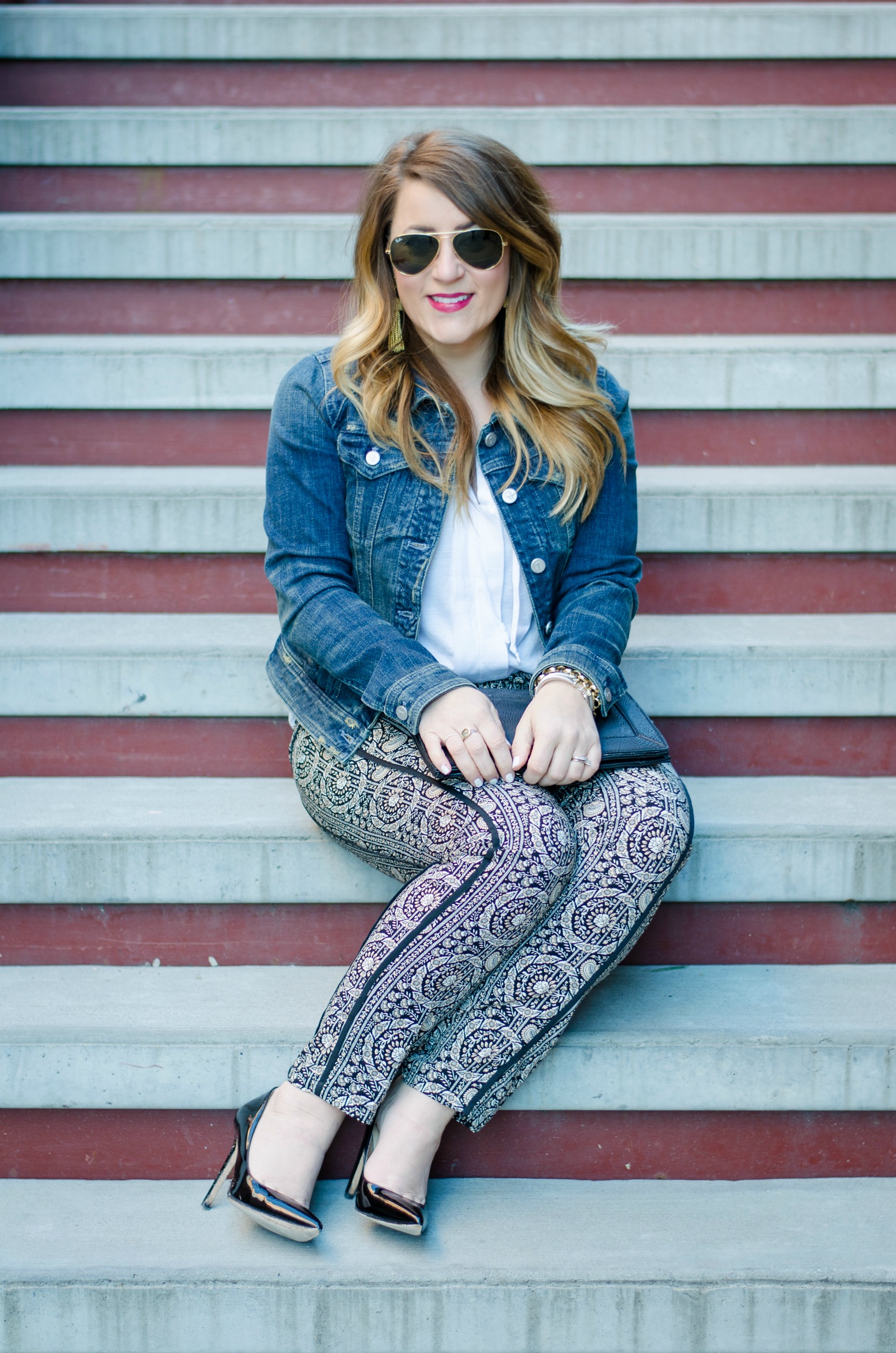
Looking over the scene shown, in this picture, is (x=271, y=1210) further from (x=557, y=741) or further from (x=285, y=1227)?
(x=557, y=741)

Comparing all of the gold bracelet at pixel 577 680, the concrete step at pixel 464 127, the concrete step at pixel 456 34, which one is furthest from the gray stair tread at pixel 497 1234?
the concrete step at pixel 456 34

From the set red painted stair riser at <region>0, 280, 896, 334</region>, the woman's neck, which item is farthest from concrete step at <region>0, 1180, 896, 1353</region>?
red painted stair riser at <region>0, 280, 896, 334</region>

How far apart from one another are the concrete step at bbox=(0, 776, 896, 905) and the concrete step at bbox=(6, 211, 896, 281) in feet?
4.36

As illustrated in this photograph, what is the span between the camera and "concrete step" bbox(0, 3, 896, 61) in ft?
9.30

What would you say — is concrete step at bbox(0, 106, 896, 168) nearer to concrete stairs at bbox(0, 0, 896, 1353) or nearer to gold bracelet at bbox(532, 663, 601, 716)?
concrete stairs at bbox(0, 0, 896, 1353)

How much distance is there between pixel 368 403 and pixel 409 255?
22cm

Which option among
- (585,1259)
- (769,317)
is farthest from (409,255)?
(585,1259)

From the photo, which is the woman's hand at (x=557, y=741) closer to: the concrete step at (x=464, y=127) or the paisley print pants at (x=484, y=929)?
the paisley print pants at (x=484, y=929)

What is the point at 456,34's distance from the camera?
287 cm

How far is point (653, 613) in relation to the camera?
2178mm

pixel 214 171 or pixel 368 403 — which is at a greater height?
pixel 214 171

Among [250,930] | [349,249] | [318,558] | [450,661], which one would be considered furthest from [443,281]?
[250,930]

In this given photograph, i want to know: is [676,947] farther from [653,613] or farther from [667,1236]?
[653,613]

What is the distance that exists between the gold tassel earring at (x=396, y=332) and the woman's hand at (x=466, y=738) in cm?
56
